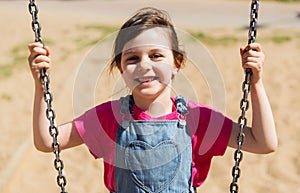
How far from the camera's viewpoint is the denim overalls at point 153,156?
188cm

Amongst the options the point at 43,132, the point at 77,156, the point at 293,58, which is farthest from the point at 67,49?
the point at 43,132

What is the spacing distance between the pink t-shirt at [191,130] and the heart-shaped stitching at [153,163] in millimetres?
87

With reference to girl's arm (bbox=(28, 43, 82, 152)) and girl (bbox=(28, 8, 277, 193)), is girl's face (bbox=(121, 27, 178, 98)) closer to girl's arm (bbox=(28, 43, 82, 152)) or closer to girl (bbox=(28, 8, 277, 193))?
girl (bbox=(28, 8, 277, 193))

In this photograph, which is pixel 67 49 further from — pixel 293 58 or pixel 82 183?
pixel 82 183

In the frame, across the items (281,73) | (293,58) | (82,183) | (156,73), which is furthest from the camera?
(293,58)

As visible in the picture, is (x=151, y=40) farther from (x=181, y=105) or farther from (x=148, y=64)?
(x=181, y=105)

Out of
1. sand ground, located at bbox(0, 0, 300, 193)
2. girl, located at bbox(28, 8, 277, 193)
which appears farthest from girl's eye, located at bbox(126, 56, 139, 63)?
sand ground, located at bbox(0, 0, 300, 193)

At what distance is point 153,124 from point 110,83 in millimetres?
5049

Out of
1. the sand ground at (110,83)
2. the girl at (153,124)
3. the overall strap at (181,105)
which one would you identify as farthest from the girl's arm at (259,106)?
the sand ground at (110,83)

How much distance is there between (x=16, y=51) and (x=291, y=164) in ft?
19.2

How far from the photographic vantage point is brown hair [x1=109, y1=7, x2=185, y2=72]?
1.94 metres

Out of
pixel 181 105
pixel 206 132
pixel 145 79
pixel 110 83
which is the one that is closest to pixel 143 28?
pixel 145 79

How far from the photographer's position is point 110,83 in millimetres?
6906

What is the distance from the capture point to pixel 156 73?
1.88m
